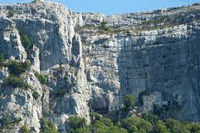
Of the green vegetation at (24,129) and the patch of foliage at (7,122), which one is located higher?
the patch of foliage at (7,122)

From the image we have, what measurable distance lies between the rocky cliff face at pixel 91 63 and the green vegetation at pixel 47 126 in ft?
2.46

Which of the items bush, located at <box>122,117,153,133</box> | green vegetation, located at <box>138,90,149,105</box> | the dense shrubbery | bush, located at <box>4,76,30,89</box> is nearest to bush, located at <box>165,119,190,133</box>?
the dense shrubbery

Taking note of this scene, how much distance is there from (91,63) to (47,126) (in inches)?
650

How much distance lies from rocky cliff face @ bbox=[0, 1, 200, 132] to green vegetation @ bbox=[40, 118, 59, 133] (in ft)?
2.46

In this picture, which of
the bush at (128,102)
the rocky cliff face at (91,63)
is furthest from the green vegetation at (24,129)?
the bush at (128,102)

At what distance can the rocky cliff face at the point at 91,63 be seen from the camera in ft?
421

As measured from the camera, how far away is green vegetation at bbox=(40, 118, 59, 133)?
123 meters

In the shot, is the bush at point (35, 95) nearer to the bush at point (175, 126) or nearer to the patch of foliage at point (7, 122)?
the patch of foliage at point (7, 122)

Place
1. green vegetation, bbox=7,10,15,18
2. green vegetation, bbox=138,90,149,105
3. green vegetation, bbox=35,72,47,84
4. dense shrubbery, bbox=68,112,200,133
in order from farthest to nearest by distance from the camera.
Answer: green vegetation, bbox=7,10,15,18 → green vegetation, bbox=138,90,149,105 → green vegetation, bbox=35,72,47,84 → dense shrubbery, bbox=68,112,200,133

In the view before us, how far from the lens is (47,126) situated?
124 metres

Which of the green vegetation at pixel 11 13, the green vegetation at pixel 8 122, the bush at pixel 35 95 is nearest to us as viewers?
the green vegetation at pixel 8 122

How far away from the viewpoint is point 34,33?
13500cm

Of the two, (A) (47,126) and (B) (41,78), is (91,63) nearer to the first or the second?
(B) (41,78)

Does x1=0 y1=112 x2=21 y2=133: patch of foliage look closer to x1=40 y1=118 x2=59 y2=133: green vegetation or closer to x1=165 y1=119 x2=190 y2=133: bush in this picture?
x1=40 y1=118 x2=59 y2=133: green vegetation
